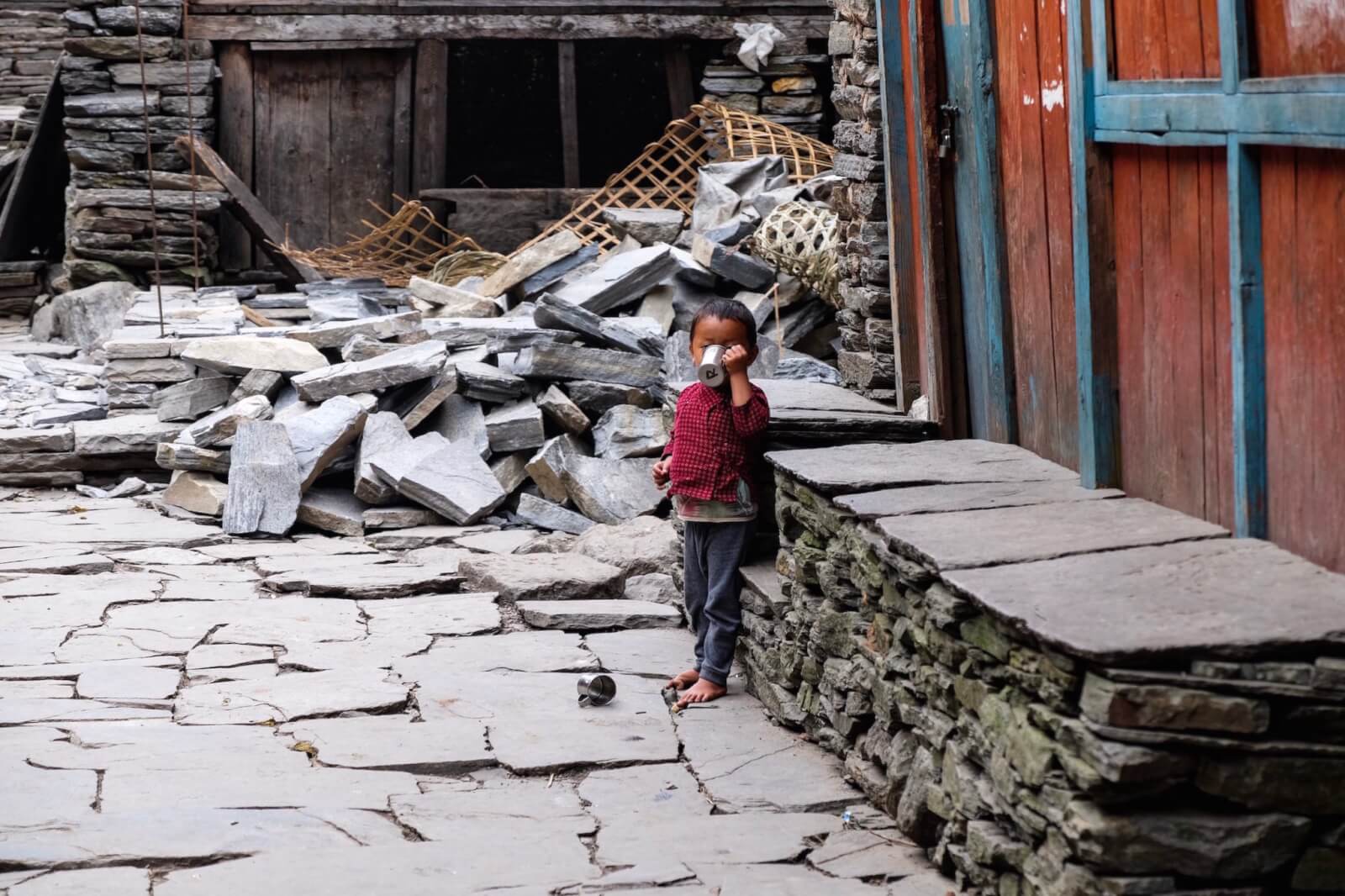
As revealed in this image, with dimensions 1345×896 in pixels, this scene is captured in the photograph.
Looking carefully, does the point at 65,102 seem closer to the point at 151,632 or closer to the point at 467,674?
the point at 151,632

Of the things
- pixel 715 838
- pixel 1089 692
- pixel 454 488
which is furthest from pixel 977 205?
pixel 454 488

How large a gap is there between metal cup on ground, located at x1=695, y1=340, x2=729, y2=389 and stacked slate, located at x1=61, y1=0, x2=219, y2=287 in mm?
8070

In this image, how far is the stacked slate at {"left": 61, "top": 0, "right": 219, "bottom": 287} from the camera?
40.1 ft

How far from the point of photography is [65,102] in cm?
1238

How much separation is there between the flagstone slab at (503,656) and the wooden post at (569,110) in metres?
7.80

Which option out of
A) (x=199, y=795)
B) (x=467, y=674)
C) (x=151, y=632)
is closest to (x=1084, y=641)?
(x=199, y=795)

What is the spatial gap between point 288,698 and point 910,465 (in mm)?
2251

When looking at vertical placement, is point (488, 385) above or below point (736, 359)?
below

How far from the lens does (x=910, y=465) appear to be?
471 cm

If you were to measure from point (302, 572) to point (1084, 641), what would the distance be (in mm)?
5004

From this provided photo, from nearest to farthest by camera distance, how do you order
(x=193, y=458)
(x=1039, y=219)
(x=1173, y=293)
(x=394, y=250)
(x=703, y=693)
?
(x=1173, y=293) < (x=1039, y=219) < (x=703, y=693) < (x=193, y=458) < (x=394, y=250)

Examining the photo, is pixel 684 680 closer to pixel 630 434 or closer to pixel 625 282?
pixel 630 434

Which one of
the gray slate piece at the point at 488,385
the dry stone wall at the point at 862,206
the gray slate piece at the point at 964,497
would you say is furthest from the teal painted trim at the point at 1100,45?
the gray slate piece at the point at 488,385

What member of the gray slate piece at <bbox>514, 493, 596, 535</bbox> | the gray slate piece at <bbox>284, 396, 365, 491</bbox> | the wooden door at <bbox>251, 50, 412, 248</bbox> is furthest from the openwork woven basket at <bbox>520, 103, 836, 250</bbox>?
the gray slate piece at <bbox>514, 493, 596, 535</bbox>
